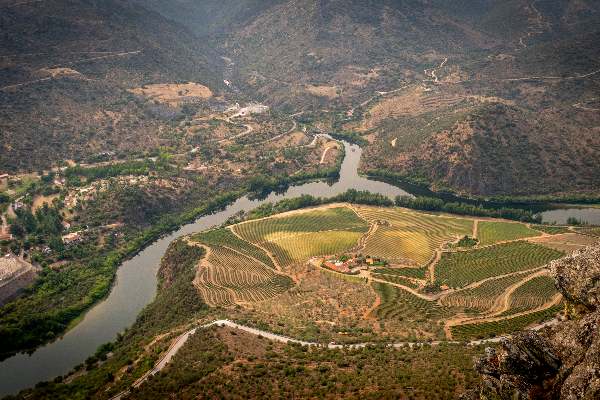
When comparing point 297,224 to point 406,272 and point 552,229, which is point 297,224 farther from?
point 552,229

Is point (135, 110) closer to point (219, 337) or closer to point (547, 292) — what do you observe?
point (219, 337)

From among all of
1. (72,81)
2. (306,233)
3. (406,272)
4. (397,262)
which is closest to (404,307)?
(406,272)

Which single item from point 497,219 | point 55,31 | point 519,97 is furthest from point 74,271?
point 519,97

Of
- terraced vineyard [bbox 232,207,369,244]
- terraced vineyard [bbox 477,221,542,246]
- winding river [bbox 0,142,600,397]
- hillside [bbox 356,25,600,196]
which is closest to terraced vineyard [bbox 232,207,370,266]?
terraced vineyard [bbox 232,207,369,244]

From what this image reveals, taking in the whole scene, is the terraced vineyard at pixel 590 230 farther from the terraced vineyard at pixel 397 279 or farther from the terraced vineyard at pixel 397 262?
the terraced vineyard at pixel 397 279

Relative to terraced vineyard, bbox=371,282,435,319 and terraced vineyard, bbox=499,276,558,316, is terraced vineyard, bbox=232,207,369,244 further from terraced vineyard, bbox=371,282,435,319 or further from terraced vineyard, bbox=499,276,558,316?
terraced vineyard, bbox=499,276,558,316
